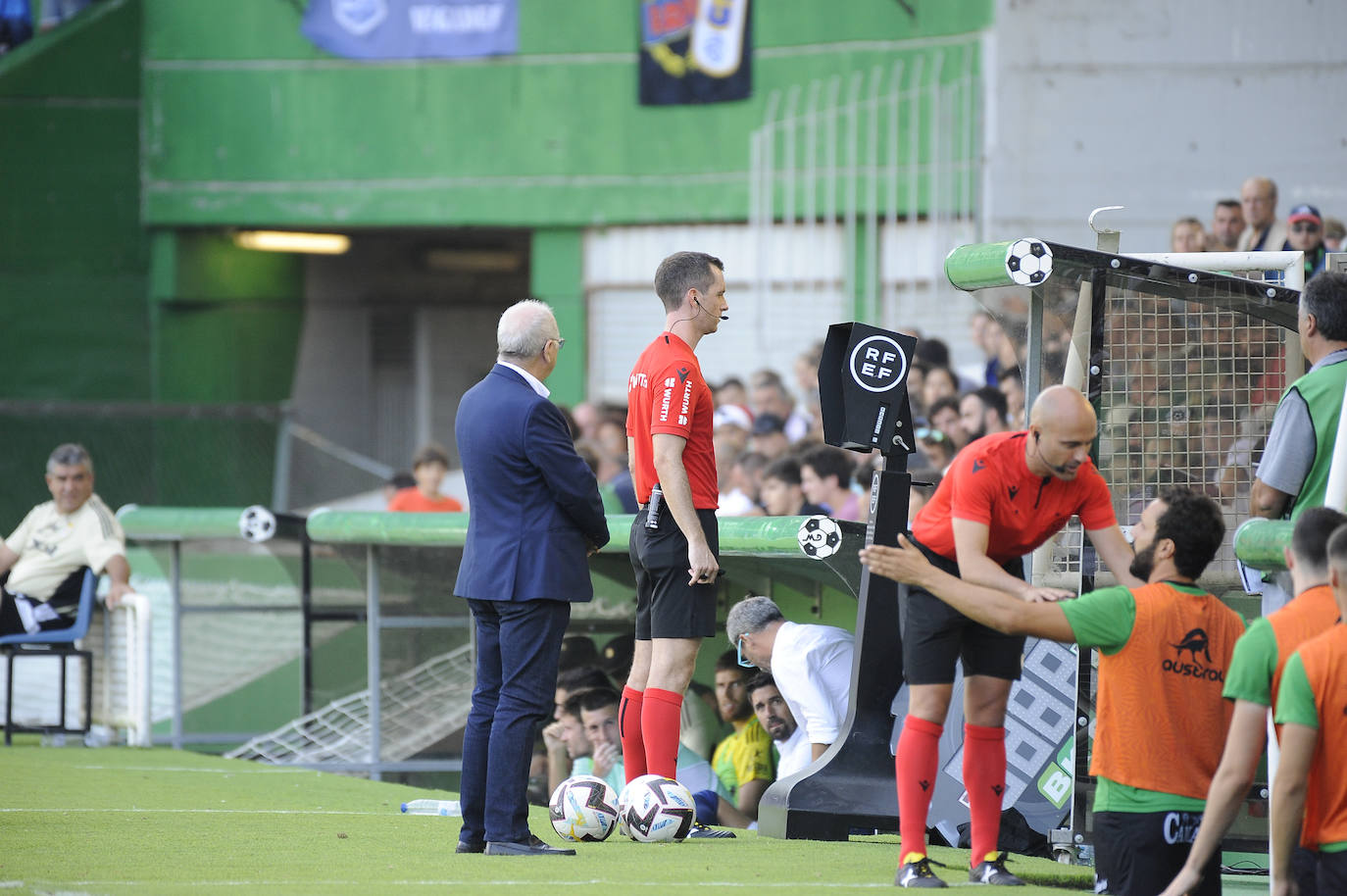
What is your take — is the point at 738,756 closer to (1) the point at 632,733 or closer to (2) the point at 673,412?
(1) the point at 632,733

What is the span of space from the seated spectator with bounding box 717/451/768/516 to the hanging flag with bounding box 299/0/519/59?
9.33 m

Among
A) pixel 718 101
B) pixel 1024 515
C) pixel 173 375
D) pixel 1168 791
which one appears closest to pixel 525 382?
pixel 1024 515

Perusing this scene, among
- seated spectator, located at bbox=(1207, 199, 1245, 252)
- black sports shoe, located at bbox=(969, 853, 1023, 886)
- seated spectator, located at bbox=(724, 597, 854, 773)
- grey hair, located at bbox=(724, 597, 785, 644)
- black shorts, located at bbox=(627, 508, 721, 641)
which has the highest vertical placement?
seated spectator, located at bbox=(1207, 199, 1245, 252)

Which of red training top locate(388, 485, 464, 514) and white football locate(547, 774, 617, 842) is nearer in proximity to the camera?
white football locate(547, 774, 617, 842)

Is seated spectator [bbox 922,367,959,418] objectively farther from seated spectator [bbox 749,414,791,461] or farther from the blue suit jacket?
the blue suit jacket

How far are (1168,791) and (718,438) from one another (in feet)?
26.3

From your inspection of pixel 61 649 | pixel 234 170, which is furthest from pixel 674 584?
pixel 234 170

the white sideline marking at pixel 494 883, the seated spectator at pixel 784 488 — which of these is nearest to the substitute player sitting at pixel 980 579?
the white sideline marking at pixel 494 883

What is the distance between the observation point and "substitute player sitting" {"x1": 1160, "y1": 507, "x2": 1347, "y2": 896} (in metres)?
4.70

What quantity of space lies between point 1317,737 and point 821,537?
3280 millimetres

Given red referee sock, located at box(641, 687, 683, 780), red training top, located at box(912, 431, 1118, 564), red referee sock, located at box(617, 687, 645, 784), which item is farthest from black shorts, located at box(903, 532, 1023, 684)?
red referee sock, located at box(617, 687, 645, 784)

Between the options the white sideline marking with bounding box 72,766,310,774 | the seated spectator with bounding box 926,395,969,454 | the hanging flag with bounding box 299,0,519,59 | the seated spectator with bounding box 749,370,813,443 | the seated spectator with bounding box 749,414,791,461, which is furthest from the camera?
the hanging flag with bounding box 299,0,519,59

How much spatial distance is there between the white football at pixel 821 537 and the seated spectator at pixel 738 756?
4.17ft

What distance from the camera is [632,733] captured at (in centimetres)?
708
